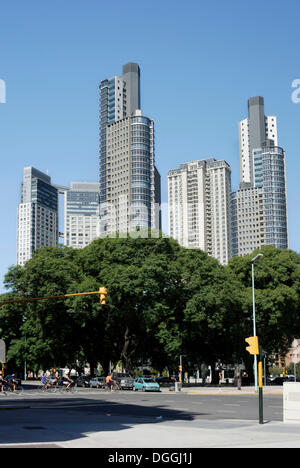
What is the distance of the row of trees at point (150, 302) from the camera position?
2290 inches

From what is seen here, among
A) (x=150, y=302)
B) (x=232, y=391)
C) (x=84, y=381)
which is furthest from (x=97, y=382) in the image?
(x=232, y=391)

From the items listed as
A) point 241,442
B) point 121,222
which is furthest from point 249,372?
point 121,222

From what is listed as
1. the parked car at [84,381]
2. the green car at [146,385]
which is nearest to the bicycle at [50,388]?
the green car at [146,385]

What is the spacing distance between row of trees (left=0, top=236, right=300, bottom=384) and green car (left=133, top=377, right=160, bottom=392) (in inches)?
146

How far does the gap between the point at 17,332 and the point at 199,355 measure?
26.8 metres

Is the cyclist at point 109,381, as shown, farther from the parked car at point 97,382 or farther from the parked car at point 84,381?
the parked car at point 84,381

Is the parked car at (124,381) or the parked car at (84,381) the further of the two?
the parked car at (84,381)

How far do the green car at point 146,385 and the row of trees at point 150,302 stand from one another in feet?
12.2

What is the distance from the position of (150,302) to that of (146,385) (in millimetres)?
7787

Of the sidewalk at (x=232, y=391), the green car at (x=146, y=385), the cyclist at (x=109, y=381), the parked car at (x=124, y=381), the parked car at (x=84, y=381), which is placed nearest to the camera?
the sidewalk at (x=232, y=391)

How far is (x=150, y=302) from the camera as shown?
5816cm

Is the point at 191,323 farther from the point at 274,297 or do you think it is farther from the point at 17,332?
the point at 17,332

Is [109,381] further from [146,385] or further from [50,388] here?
[50,388]

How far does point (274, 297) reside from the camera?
62875 millimetres
